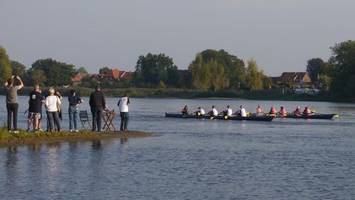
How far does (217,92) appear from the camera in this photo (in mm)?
143000

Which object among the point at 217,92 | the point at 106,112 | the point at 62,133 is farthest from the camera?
the point at 217,92

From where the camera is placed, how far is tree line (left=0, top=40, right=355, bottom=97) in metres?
135

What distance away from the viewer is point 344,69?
440 feet

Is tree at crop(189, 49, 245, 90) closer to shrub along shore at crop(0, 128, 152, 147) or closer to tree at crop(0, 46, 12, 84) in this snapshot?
tree at crop(0, 46, 12, 84)

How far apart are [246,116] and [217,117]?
236 centimetres

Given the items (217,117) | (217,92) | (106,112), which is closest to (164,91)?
(217,92)

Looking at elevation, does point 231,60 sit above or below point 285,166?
above

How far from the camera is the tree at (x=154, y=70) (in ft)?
563

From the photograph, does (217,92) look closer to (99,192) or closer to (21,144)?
(21,144)

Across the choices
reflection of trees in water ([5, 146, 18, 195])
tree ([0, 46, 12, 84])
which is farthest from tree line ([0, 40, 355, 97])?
reflection of trees in water ([5, 146, 18, 195])

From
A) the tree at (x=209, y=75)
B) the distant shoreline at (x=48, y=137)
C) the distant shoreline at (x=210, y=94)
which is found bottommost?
the distant shoreline at (x=48, y=137)

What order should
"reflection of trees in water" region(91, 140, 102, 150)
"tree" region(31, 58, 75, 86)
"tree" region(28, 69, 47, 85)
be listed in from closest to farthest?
"reflection of trees in water" region(91, 140, 102, 150)
"tree" region(28, 69, 47, 85)
"tree" region(31, 58, 75, 86)

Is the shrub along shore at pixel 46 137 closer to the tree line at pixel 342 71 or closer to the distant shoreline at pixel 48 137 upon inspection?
the distant shoreline at pixel 48 137

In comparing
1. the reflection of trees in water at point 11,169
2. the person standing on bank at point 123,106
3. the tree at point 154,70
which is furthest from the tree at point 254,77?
the reflection of trees in water at point 11,169
